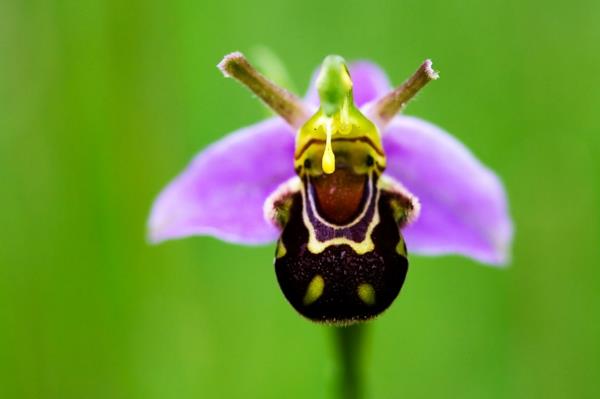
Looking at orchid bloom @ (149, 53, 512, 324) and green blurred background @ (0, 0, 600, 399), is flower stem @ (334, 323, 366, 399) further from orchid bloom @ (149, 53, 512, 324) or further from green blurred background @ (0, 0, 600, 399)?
green blurred background @ (0, 0, 600, 399)

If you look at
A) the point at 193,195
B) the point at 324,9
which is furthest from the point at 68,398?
the point at 324,9

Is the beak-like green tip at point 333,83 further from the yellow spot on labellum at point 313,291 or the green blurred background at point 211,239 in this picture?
the green blurred background at point 211,239

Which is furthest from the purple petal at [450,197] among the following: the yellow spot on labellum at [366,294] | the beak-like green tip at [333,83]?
the yellow spot on labellum at [366,294]

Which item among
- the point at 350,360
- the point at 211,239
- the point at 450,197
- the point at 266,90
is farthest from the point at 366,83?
the point at 211,239

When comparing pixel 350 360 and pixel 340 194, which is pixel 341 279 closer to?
pixel 340 194

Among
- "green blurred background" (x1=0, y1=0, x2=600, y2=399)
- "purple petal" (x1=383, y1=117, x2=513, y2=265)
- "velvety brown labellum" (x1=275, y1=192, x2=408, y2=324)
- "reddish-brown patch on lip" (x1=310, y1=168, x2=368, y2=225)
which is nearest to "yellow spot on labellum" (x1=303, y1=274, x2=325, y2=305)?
"velvety brown labellum" (x1=275, y1=192, x2=408, y2=324)

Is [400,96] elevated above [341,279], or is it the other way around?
[400,96]

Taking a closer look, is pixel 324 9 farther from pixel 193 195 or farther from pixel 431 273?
pixel 193 195
